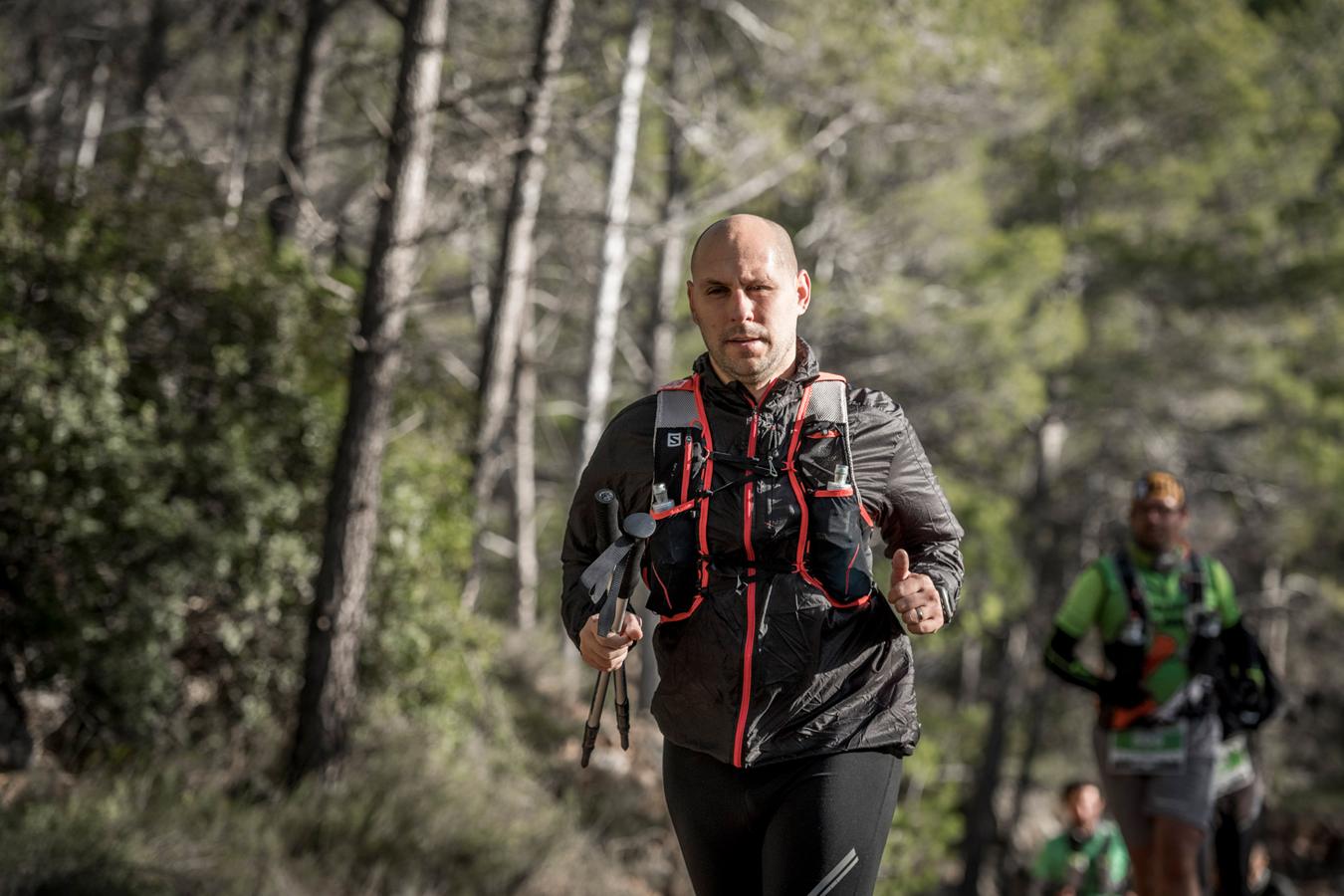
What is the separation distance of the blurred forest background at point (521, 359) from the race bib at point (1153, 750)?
1.38 metres

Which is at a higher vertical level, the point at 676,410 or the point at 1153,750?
the point at 676,410

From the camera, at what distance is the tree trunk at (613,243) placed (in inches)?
506

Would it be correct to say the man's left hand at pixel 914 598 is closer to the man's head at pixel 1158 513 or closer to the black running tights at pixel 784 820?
the black running tights at pixel 784 820

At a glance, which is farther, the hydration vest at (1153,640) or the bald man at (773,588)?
the hydration vest at (1153,640)

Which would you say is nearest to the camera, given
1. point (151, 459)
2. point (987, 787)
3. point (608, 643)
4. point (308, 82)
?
point (608, 643)

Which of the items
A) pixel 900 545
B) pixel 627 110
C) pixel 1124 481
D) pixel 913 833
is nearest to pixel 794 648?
pixel 900 545

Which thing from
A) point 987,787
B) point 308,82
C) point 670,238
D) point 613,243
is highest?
point 308,82

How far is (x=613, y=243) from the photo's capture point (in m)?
13.2

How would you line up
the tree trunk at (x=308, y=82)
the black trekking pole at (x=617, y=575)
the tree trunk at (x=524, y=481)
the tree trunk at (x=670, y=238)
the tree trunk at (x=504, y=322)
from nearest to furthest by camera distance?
1. the black trekking pole at (x=617, y=575)
2. the tree trunk at (x=504, y=322)
3. the tree trunk at (x=308, y=82)
4. the tree trunk at (x=524, y=481)
5. the tree trunk at (x=670, y=238)

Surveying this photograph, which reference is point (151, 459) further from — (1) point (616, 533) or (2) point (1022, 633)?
(2) point (1022, 633)

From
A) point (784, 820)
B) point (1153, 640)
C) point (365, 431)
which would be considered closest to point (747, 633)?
point (784, 820)

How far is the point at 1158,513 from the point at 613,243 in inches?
326

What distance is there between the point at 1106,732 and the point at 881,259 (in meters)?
11.7

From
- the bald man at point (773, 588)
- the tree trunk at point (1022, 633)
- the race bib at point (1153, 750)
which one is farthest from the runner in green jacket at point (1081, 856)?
the tree trunk at point (1022, 633)
